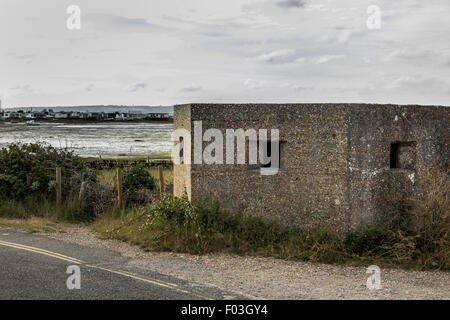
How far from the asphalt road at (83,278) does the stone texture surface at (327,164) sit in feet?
8.95

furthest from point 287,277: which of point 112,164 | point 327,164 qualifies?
point 112,164

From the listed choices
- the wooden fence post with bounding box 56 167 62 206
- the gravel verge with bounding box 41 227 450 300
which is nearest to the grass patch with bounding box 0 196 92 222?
the wooden fence post with bounding box 56 167 62 206

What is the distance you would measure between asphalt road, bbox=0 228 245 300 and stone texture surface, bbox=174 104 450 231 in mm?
2728

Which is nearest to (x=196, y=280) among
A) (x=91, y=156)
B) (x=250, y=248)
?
(x=250, y=248)

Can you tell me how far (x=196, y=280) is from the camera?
8391 millimetres

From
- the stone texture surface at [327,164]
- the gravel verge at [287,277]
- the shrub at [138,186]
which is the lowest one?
the gravel verge at [287,277]

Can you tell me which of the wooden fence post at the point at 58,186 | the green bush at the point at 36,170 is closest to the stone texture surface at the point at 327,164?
the wooden fence post at the point at 58,186

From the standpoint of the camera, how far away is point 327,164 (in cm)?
1060

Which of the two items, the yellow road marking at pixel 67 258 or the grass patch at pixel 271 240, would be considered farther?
the grass patch at pixel 271 240

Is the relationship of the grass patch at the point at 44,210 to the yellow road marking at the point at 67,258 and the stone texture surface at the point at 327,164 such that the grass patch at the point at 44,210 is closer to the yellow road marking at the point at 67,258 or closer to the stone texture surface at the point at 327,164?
the yellow road marking at the point at 67,258

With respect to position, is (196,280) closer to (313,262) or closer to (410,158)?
(313,262)

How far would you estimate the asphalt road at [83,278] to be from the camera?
7.52 m

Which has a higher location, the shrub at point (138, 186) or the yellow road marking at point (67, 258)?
the shrub at point (138, 186)
